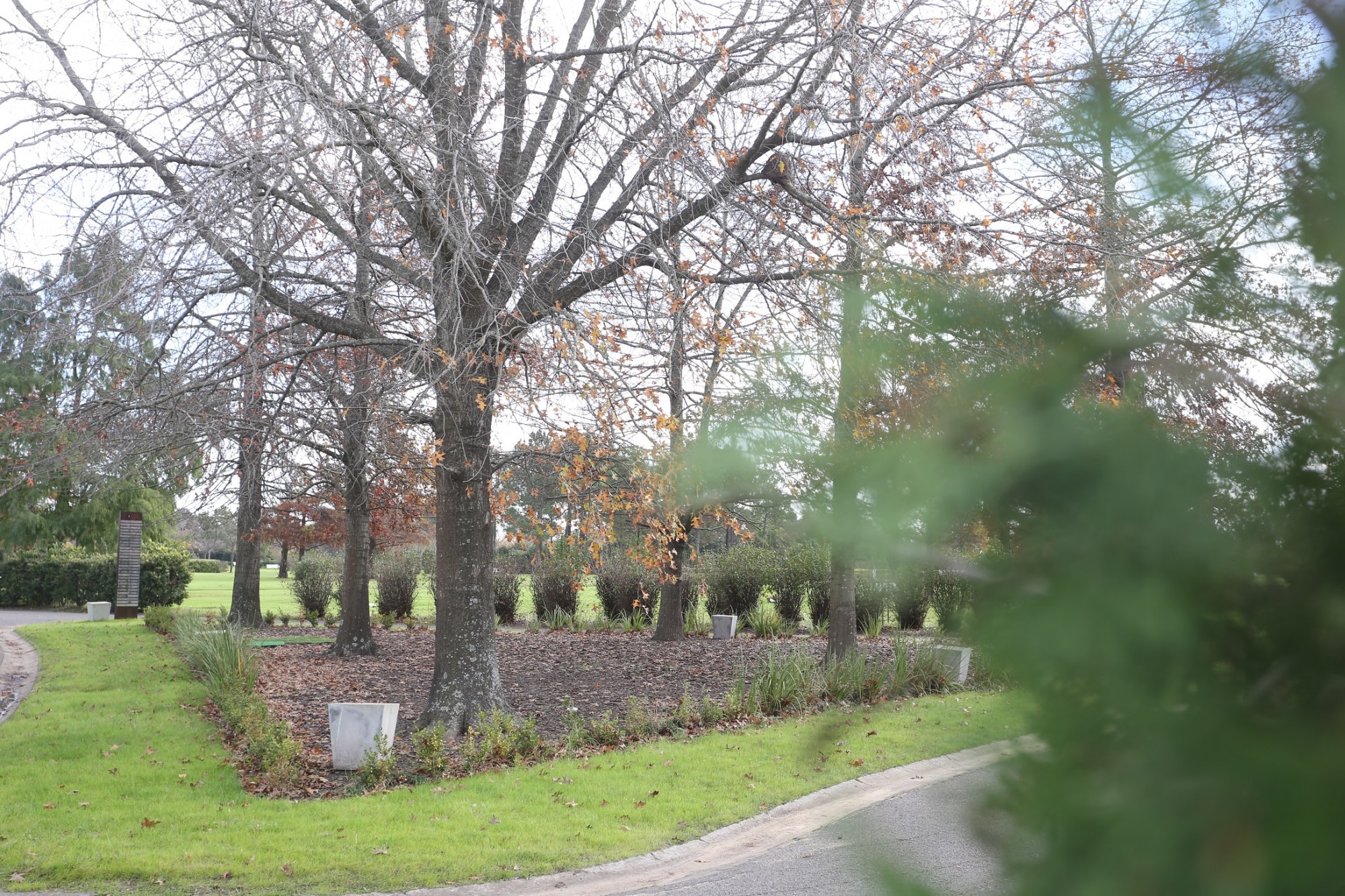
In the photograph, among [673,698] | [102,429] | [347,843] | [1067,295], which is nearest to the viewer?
[1067,295]

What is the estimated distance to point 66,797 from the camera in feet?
25.3

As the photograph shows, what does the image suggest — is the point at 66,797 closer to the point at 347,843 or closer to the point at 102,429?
the point at 347,843

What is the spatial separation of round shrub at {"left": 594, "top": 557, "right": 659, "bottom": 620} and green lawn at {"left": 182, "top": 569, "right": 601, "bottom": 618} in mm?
373

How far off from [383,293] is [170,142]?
10.4 ft

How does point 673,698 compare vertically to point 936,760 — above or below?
below

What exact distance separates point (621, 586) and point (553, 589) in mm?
1885

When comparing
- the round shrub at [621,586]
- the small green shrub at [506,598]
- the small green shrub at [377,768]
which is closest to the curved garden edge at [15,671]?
the small green shrub at [377,768]

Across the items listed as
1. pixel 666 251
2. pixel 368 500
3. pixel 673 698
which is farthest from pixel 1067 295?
pixel 368 500

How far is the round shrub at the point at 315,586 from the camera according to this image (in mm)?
24344

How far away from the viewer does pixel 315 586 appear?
24672 millimetres

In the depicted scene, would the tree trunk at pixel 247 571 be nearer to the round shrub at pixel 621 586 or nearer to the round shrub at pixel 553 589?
the round shrub at pixel 553 589

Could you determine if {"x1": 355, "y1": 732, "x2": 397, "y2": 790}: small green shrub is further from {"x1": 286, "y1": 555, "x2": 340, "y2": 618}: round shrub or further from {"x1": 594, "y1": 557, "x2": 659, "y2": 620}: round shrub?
{"x1": 286, "y1": 555, "x2": 340, "y2": 618}: round shrub

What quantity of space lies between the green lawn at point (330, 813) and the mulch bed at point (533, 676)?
1.07m

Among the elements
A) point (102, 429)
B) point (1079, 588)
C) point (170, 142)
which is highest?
point (170, 142)
